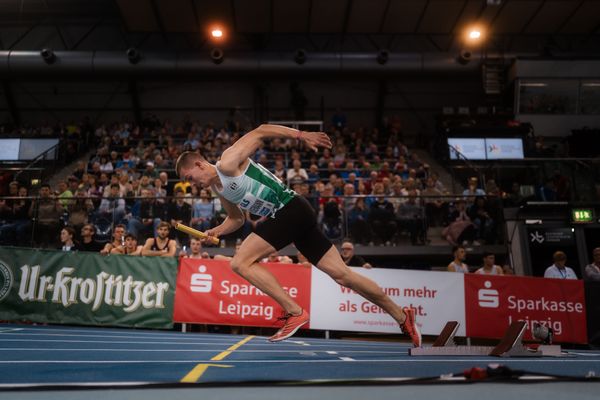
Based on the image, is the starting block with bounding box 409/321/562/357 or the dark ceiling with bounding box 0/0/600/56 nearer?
the starting block with bounding box 409/321/562/357

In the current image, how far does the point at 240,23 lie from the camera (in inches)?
842

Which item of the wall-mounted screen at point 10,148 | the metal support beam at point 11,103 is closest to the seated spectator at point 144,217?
the wall-mounted screen at point 10,148

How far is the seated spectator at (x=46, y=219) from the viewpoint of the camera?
36.6 ft

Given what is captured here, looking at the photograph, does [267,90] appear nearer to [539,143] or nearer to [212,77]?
[212,77]

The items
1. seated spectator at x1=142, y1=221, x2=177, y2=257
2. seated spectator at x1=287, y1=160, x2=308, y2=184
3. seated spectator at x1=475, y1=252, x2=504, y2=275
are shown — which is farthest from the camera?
seated spectator at x1=287, y1=160, x2=308, y2=184

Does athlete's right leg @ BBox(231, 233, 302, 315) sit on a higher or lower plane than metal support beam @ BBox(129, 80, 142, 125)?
lower

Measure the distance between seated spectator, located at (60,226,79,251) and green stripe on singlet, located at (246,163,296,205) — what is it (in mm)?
7444

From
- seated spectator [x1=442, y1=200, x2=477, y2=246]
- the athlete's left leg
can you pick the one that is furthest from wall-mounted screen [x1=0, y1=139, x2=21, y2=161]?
the athlete's left leg

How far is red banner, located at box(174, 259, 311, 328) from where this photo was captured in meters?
9.38

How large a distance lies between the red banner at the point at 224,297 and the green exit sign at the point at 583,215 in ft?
25.3

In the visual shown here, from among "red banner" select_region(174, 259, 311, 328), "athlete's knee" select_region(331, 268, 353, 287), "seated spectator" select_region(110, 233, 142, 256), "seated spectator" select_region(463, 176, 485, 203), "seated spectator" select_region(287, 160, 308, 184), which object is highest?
"seated spectator" select_region(287, 160, 308, 184)

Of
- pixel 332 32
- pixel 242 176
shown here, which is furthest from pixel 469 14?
pixel 242 176

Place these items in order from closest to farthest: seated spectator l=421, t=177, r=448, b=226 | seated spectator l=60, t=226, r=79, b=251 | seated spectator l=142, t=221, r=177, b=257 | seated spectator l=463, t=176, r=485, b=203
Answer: seated spectator l=142, t=221, r=177, b=257
seated spectator l=60, t=226, r=79, b=251
seated spectator l=421, t=177, r=448, b=226
seated spectator l=463, t=176, r=485, b=203

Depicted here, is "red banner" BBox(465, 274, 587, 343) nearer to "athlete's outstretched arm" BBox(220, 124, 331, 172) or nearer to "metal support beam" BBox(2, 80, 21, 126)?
"athlete's outstretched arm" BBox(220, 124, 331, 172)
